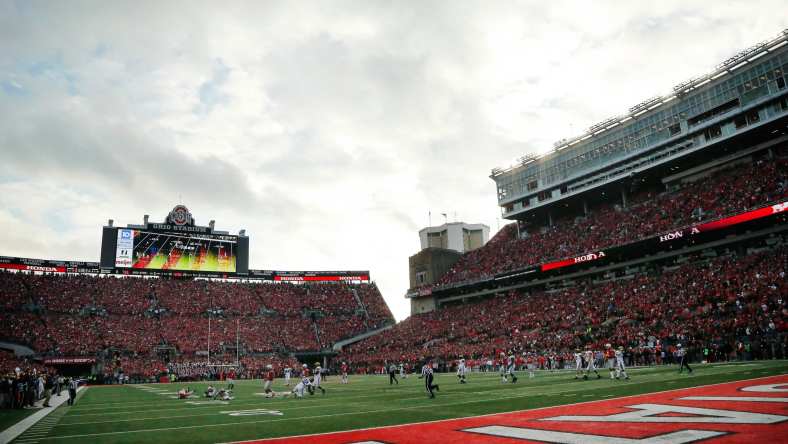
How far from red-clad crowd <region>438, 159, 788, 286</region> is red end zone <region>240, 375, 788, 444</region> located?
33.0 meters

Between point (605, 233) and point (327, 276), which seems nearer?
point (605, 233)

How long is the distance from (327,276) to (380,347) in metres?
22.5

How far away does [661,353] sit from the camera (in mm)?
34688

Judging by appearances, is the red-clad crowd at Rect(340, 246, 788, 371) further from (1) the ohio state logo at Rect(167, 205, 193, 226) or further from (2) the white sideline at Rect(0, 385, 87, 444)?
(2) the white sideline at Rect(0, 385, 87, 444)

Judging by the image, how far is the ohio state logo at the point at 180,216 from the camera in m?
71.1

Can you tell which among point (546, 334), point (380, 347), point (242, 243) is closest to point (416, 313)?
point (380, 347)

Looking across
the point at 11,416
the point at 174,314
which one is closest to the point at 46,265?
the point at 174,314

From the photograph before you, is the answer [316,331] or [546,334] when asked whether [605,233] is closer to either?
[546,334]

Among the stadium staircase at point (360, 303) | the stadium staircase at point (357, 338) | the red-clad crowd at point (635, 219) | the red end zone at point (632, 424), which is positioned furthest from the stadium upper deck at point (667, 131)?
the red end zone at point (632, 424)

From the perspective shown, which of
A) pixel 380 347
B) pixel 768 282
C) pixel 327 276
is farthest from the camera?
pixel 327 276

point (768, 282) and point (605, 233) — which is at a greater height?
point (605, 233)

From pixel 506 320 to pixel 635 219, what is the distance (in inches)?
673

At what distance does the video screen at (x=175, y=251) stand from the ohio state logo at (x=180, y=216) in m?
1.84

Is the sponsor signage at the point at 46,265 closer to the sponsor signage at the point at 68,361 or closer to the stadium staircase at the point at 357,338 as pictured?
the sponsor signage at the point at 68,361
